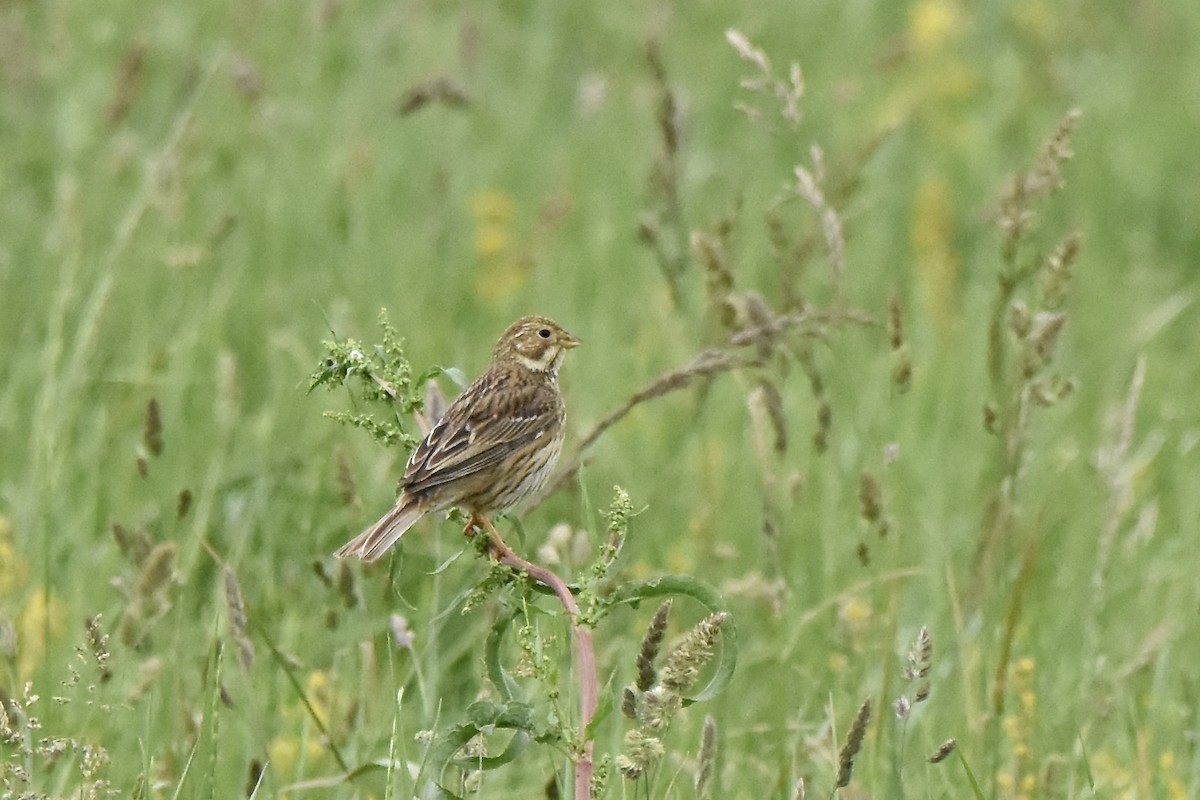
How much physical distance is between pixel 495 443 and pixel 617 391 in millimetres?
1993

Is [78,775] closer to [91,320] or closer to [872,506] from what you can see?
[91,320]

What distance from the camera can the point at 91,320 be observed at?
459cm

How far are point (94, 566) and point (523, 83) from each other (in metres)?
4.79

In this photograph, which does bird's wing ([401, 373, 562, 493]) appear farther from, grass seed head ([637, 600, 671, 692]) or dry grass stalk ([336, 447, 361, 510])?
grass seed head ([637, 600, 671, 692])

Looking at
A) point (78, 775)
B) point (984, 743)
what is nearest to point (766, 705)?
point (984, 743)

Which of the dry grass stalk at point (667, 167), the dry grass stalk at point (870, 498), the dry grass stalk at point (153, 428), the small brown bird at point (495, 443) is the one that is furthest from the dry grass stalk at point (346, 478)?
the dry grass stalk at point (667, 167)

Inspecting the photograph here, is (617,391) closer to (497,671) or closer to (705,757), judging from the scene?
(705,757)

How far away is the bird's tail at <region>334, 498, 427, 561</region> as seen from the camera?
3467 millimetres

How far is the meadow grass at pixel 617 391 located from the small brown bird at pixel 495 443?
15 centimetres

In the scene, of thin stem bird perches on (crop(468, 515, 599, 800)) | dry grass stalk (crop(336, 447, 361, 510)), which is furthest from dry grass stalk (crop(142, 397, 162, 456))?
thin stem bird perches on (crop(468, 515, 599, 800))

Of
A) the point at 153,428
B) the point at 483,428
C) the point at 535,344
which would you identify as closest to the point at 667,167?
the point at 535,344

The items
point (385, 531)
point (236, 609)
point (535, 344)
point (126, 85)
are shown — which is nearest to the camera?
point (236, 609)

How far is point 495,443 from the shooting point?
13.4 feet

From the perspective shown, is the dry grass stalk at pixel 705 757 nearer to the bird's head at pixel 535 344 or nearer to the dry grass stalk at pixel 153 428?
the dry grass stalk at pixel 153 428
